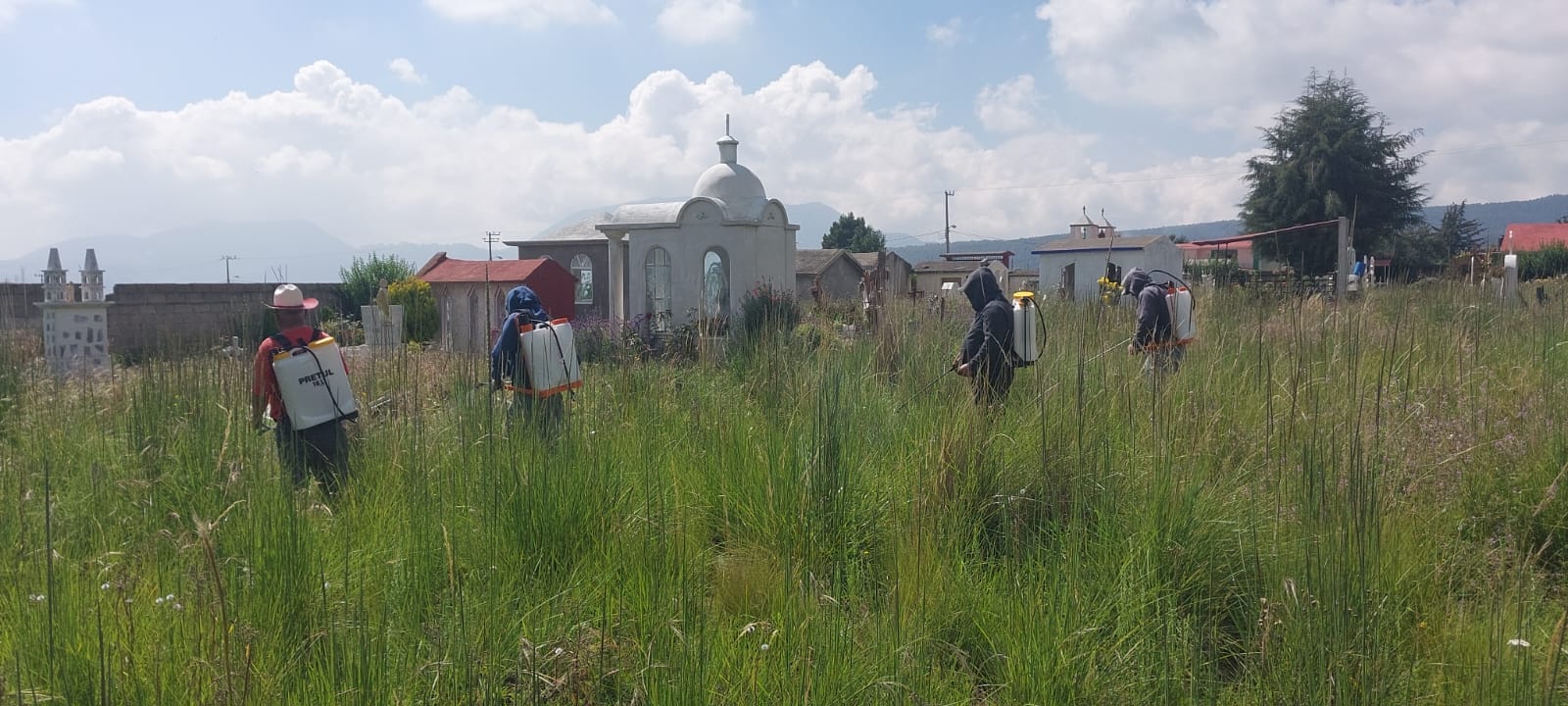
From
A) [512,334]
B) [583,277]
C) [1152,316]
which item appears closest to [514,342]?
[512,334]

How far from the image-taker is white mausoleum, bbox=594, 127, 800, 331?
1662 centimetres

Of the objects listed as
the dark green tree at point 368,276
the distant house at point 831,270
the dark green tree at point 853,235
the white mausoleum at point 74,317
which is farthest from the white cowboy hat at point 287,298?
the dark green tree at point 853,235

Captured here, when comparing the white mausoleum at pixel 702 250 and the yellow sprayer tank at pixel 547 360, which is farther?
the white mausoleum at pixel 702 250

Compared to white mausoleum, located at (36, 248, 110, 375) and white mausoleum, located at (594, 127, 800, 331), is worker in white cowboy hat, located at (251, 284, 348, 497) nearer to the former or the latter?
white mausoleum, located at (36, 248, 110, 375)

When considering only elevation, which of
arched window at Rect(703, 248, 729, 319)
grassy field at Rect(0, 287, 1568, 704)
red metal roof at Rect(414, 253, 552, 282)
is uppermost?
red metal roof at Rect(414, 253, 552, 282)

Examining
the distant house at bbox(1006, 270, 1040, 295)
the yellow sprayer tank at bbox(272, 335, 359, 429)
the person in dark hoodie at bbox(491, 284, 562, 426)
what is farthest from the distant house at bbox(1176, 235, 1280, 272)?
the yellow sprayer tank at bbox(272, 335, 359, 429)

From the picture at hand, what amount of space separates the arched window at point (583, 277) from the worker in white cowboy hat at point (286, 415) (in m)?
25.1

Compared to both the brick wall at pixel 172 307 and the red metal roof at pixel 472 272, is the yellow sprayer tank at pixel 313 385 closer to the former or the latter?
the brick wall at pixel 172 307

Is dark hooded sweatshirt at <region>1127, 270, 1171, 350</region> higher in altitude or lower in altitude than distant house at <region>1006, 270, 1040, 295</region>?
lower

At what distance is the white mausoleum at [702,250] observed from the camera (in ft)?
54.5

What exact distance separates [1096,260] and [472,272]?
59.0 ft

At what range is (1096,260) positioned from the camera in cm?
3122

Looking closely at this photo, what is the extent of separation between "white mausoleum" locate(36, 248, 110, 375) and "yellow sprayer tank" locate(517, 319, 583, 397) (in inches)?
325

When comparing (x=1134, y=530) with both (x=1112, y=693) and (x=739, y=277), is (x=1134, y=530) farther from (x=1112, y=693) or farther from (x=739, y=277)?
(x=739, y=277)
